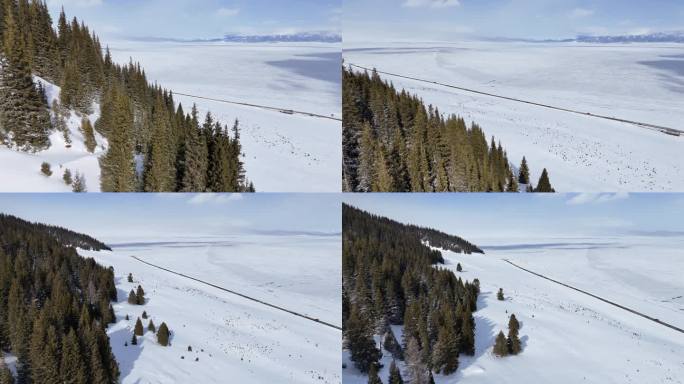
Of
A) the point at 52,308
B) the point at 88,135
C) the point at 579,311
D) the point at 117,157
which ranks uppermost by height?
the point at 88,135

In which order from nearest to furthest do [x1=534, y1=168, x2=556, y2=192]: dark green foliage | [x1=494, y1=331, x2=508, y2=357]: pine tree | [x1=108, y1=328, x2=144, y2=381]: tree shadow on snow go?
[x1=108, y1=328, x2=144, y2=381]: tree shadow on snow
[x1=534, y1=168, x2=556, y2=192]: dark green foliage
[x1=494, y1=331, x2=508, y2=357]: pine tree

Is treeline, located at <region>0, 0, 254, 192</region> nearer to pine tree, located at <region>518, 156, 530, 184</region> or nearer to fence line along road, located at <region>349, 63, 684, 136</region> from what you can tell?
fence line along road, located at <region>349, 63, 684, 136</region>

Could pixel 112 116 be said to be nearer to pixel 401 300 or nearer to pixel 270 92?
→ pixel 270 92

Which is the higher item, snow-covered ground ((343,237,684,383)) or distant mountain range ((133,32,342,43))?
distant mountain range ((133,32,342,43))

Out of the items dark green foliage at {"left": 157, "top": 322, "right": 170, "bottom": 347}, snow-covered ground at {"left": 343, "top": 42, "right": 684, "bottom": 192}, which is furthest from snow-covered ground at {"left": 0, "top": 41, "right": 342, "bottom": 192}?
dark green foliage at {"left": 157, "top": 322, "right": 170, "bottom": 347}

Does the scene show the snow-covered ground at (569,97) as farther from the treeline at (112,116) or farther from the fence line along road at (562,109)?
the treeline at (112,116)

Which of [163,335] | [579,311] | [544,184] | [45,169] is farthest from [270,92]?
[579,311]

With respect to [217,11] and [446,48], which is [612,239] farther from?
[217,11]
